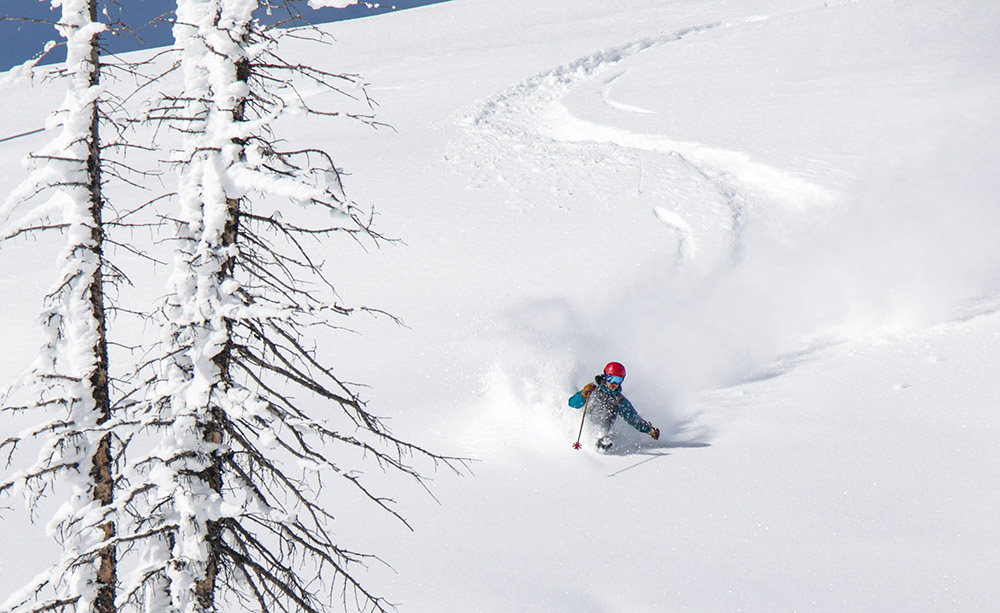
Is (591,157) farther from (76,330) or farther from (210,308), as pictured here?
(210,308)

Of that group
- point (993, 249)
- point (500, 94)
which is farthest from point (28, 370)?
Result: point (500, 94)

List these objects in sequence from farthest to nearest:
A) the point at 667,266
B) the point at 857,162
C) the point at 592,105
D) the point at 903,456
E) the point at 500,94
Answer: the point at 500,94, the point at 592,105, the point at 857,162, the point at 667,266, the point at 903,456

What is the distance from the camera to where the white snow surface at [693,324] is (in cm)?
755

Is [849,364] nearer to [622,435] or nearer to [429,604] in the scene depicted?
[622,435]

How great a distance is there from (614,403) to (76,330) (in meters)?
6.52

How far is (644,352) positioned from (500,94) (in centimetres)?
1609

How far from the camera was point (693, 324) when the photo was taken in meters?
13.2

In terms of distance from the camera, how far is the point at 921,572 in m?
7.18

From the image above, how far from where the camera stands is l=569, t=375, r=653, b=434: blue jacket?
9922mm

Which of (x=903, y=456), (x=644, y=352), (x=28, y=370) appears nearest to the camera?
(x=28, y=370)

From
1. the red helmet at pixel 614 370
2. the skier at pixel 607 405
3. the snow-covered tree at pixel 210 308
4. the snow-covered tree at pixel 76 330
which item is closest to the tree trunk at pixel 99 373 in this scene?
the snow-covered tree at pixel 76 330

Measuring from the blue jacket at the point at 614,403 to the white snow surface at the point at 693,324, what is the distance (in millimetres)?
353

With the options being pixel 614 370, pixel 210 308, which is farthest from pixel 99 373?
pixel 614 370

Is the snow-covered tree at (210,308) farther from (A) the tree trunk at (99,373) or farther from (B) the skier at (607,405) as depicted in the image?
(B) the skier at (607,405)
